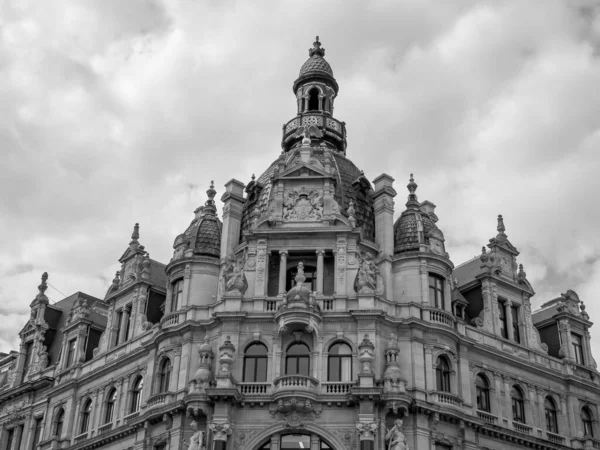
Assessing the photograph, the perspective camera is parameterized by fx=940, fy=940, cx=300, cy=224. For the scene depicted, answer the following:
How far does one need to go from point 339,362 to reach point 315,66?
26086mm

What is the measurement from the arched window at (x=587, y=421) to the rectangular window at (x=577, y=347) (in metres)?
3.27

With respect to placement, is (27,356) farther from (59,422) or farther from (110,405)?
(110,405)

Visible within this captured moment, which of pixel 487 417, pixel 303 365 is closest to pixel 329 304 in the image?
pixel 303 365

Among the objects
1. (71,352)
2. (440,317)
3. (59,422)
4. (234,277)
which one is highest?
(234,277)

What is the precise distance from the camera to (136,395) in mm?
57531

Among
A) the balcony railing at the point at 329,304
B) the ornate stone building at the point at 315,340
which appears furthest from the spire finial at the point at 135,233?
the balcony railing at the point at 329,304

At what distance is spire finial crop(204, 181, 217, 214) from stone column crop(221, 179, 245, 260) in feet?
5.06

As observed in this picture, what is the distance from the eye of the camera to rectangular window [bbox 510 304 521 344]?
195 feet

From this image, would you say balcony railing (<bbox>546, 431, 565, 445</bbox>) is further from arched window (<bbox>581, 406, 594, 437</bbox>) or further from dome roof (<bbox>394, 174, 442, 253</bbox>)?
dome roof (<bbox>394, 174, 442, 253</bbox>)

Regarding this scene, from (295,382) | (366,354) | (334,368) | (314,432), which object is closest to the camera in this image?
(314,432)

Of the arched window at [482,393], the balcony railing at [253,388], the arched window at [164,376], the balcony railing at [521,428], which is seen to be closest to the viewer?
the balcony railing at [253,388]

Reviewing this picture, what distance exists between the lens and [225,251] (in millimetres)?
57438

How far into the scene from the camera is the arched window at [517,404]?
187 feet

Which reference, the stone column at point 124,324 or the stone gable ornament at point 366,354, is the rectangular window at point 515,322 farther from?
the stone column at point 124,324
